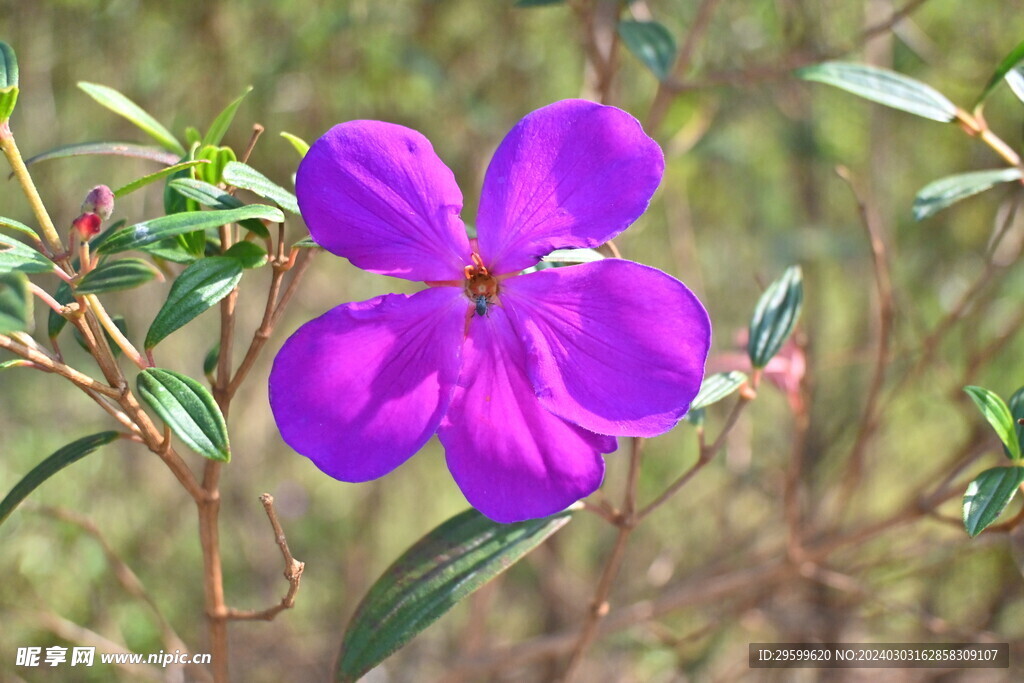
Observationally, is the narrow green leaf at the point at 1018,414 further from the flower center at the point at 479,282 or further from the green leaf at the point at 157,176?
the green leaf at the point at 157,176

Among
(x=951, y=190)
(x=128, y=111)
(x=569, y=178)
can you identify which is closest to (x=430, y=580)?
(x=569, y=178)

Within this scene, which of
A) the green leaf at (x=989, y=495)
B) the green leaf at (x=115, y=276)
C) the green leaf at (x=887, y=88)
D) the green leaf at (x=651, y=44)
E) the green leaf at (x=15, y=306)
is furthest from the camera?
the green leaf at (x=651, y=44)

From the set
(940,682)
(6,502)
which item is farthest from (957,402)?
(6,502)

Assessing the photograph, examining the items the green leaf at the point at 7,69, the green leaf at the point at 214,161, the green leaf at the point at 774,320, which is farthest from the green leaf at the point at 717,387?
the green leaf at the point at 7,69

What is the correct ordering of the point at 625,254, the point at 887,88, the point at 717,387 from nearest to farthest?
the point at 717,387, the point at 887,88, the point at 625,254

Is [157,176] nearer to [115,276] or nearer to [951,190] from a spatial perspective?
[115,276]

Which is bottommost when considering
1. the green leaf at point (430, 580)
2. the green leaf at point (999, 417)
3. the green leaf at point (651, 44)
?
the green leaf at point (430, 580)

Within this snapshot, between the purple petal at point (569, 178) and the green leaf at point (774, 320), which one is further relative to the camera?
the green leaf at point (774, 320)
